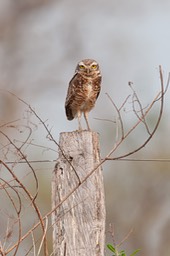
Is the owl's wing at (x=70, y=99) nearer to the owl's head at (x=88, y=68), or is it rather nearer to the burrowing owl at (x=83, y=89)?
the burrowing owl at (x=83, y=89)

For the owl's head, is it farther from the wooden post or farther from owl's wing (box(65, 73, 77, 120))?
the wooden post

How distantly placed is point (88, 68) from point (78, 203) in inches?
111

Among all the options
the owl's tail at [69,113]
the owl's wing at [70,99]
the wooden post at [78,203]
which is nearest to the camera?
the wooden post at [78,203]

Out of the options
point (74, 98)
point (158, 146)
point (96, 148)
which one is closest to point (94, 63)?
point (74, 98)

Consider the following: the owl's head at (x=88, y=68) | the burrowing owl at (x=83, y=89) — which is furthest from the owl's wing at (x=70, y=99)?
the owl's head at (x=88, y=68)

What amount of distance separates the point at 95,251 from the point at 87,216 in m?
0.19

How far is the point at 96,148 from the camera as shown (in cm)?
450

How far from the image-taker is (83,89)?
7.08 meters

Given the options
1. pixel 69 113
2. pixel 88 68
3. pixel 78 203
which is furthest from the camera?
pixel 69 113

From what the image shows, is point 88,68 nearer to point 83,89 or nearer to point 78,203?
point 83,89

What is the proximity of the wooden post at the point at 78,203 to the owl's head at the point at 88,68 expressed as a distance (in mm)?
2626

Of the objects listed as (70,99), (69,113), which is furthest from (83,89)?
(69,113)

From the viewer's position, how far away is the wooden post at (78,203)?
4355mm

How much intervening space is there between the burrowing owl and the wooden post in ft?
8.36
